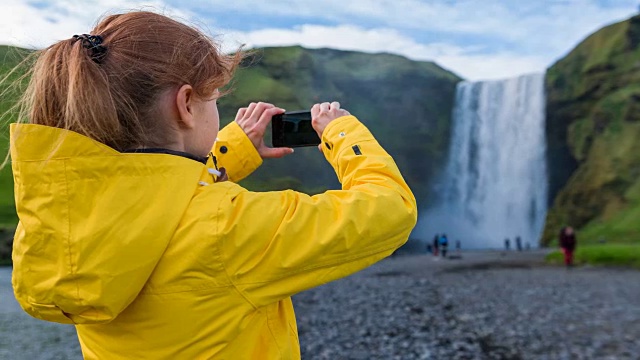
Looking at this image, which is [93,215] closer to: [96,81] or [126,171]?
[126,171]

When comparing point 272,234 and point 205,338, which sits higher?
point 272,234

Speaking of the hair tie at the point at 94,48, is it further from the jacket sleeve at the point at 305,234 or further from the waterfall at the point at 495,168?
the waterfall at the point at 495,168

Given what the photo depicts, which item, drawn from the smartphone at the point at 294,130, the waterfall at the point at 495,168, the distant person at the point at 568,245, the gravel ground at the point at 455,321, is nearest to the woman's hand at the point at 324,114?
the smartphone at the point at 294,130

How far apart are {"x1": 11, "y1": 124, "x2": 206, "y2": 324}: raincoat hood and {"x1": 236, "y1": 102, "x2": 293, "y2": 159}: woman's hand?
0.59 meters

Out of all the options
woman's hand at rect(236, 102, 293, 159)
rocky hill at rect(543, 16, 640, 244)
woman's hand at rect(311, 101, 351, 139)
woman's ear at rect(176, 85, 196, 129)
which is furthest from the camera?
rocky hill at rect(543, 16, 640, 244)

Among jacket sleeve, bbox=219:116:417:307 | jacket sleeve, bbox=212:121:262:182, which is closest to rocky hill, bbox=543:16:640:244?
jacket sleeve, bbox=212:121:262:182

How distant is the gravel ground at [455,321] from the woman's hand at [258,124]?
6476 mm

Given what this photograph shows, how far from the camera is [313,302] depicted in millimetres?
13289

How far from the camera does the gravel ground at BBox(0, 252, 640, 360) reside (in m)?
8.05

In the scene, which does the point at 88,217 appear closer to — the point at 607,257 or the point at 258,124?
the point at 258,124

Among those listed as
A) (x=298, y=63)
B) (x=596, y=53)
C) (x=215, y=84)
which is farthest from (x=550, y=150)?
(x=215, y=84)

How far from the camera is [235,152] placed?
1.85 m

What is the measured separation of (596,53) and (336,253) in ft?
124

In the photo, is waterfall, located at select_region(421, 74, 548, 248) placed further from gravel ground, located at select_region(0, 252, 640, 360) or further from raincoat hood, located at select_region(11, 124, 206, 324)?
raincoat hood, located at select_region(11, 124, 206, 324)
